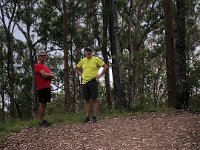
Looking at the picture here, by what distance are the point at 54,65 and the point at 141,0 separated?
474 inches

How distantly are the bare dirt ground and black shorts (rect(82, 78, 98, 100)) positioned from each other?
696 millimetres

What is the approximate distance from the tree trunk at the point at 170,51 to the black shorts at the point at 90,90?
4645 millimetres

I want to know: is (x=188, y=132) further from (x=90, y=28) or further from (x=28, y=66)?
(x=28, y=66)

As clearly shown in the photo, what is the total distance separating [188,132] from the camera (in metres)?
8.26

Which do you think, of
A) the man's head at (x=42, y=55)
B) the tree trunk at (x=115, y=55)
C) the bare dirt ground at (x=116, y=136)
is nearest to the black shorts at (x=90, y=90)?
the bare dirt ground at (x=116, y=136)

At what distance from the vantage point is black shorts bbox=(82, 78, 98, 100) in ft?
32.4

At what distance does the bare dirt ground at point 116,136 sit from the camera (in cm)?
744

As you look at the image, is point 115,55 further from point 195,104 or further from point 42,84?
point 195,104

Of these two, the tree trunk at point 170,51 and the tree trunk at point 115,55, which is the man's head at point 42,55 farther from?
the tree trunk at point 170,51

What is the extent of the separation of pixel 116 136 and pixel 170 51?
621 centimetres

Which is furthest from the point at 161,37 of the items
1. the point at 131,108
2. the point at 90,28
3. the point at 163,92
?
the point at 131,108

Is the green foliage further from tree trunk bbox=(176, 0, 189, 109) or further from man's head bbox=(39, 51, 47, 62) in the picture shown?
man's head bbox=(39, 51, 47, 62)

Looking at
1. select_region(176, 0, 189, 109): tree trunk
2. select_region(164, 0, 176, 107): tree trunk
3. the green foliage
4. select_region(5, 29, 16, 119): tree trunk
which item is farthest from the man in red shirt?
select_region(5, 29, 16, 119): tree trunk

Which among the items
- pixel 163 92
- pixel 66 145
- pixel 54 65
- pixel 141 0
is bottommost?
pixel 66 145
